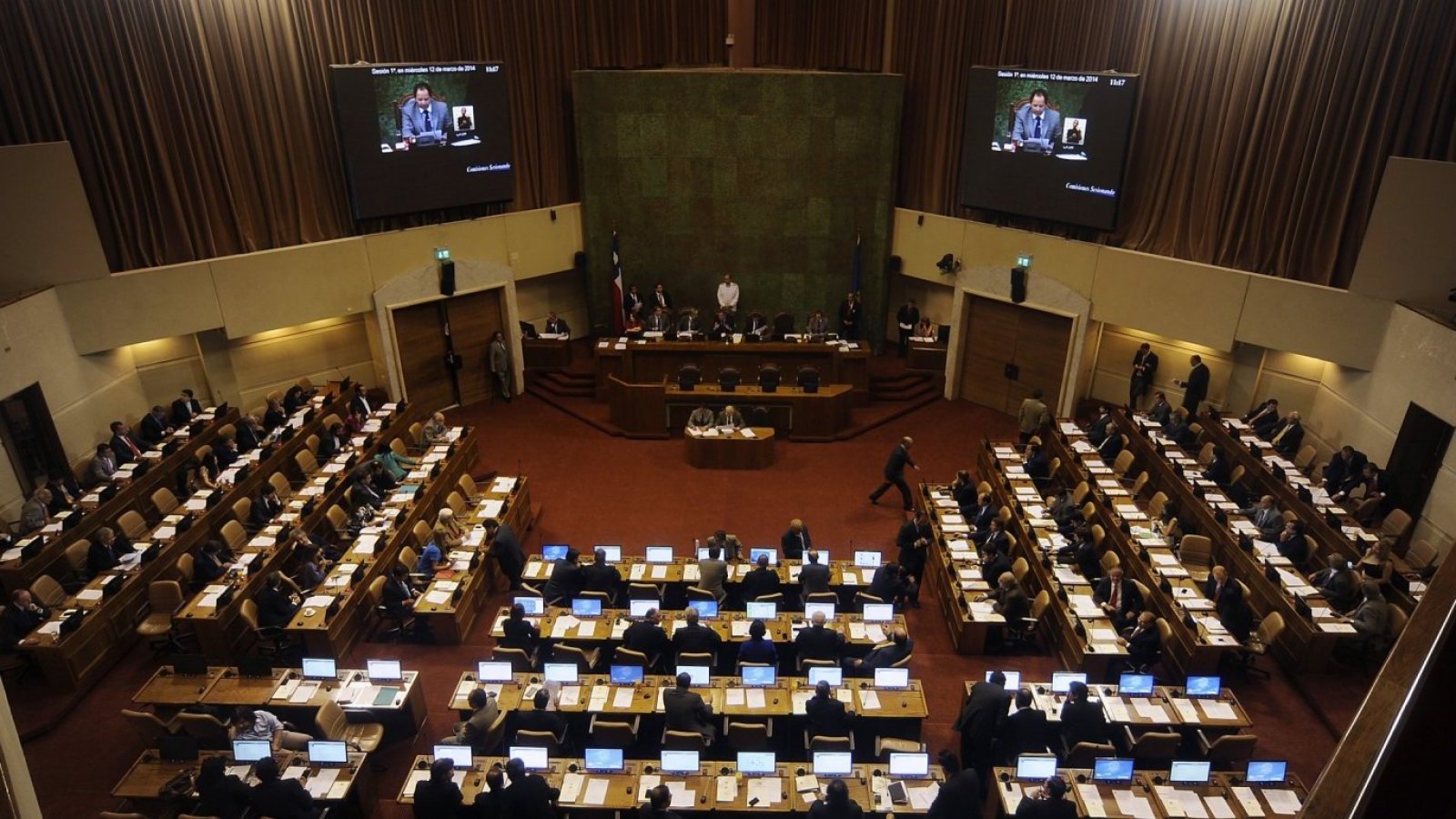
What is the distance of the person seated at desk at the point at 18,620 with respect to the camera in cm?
957

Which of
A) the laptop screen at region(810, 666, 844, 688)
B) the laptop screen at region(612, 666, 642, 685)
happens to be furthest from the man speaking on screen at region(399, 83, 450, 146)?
the laptop screen at region(810, 666, 844, 688)

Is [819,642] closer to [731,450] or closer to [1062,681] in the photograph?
[1062,681]

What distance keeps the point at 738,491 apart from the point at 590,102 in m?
9.05

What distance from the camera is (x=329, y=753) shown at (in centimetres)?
787

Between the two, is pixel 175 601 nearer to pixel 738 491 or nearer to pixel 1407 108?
pixel 738 491

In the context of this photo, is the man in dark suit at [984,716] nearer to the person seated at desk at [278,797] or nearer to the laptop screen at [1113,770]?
the laptop screen at [1113,770]

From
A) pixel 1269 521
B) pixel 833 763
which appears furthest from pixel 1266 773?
pixel 1269 521

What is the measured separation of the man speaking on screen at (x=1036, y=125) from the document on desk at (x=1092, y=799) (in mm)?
11491

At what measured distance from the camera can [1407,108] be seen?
12.3 m

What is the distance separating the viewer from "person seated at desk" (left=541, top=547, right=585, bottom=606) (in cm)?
1055

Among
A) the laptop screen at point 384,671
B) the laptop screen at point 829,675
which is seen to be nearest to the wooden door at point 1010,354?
the laptop screen at point 829,675

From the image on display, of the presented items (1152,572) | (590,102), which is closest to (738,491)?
(1152,572)

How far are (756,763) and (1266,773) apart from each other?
A: 428cm

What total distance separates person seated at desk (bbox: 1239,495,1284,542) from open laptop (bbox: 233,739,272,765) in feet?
37.7
